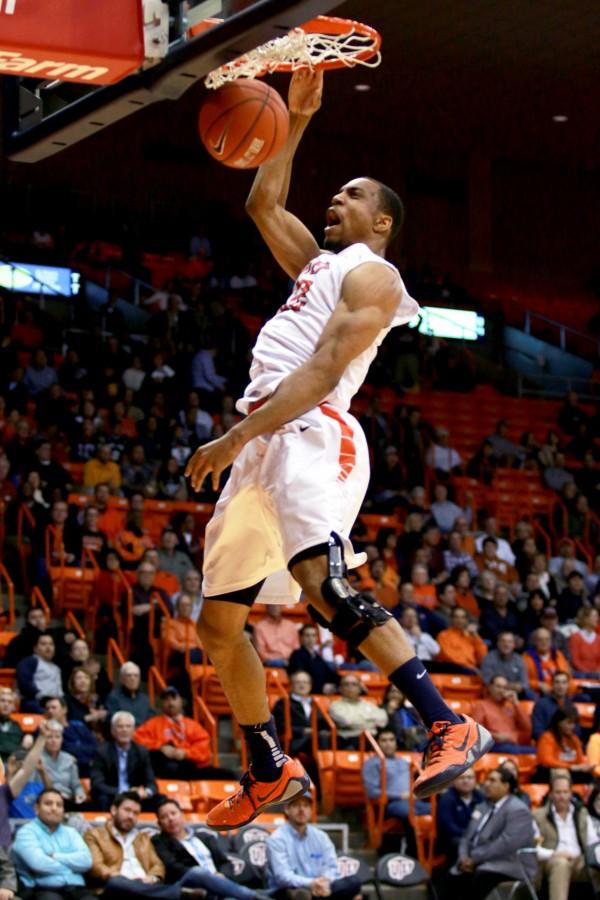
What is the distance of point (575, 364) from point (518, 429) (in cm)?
367

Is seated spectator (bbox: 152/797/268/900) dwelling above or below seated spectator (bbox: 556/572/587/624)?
below

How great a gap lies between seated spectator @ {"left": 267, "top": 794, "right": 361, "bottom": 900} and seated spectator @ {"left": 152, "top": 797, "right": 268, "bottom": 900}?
0.71ft

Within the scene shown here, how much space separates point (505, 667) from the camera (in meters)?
15.5

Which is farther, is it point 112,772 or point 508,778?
point 508,778

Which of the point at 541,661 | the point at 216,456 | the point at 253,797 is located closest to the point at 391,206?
the point at 216,456

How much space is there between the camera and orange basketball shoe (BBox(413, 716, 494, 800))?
16.4ft

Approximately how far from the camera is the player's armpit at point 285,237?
5992mm

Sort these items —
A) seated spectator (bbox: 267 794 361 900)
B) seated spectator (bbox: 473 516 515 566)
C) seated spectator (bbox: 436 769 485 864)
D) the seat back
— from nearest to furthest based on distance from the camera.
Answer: seated spectator (bbox: 267 794 361 900), the seat back, seated spectator (bbox: 436 769 485 864), seated spectator (bbox: 473 516 515 566)

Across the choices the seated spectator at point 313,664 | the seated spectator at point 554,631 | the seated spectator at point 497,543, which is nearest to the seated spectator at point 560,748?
the seated spectator at point 313,664

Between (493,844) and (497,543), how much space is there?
6.82 metres

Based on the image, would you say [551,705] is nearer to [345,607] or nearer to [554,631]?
[554,631]

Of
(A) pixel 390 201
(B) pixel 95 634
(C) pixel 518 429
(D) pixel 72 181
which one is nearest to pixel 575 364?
(C) pixel 518 429

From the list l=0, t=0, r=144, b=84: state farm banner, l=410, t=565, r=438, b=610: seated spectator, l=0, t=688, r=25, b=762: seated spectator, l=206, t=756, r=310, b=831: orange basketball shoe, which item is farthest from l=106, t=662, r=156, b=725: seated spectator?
l=0, t=0, r=144, b=84: state farm banner

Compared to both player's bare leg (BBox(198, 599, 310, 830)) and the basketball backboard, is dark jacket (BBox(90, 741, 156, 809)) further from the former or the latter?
the basketball backboard
